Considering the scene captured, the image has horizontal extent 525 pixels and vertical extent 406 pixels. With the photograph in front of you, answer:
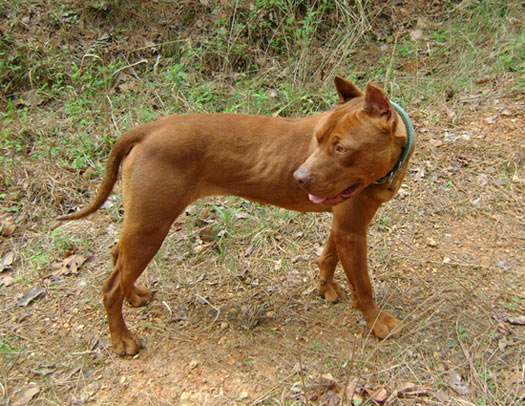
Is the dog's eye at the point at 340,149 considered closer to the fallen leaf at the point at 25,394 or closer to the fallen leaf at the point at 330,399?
the fallen leaf at the point at 330,399

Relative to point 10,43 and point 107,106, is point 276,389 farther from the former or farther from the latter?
point 10,43

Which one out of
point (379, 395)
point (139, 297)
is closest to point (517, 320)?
point (379, 395)

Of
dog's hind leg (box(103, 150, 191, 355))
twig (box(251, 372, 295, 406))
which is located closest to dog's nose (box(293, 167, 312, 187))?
dog's hind leg (box(103, 150, 191, 355))

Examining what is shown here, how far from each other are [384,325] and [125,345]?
69.0 inches

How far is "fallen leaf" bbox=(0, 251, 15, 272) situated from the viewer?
463cm

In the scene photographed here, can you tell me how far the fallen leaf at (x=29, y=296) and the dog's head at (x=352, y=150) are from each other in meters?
2.46

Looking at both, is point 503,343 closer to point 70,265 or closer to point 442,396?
point 442,396

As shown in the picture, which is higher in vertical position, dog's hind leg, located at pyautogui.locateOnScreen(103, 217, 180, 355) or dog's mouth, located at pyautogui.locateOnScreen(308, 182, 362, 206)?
dog's mouth, located at pyautogui.locateOnScreen(308, 182, 362, 206)

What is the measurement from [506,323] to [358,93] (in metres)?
1.84

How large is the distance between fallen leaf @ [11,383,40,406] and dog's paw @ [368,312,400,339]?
2.21 meters

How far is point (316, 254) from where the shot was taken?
4520 millimetres

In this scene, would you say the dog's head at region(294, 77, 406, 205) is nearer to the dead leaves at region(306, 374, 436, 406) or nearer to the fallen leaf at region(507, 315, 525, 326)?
the dead leaves at region(306, 374, 436, 406)

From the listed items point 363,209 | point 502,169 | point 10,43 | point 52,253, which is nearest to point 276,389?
point 363,209

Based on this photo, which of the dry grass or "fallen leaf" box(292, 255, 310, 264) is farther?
"fallen leaf" box(292, 255, 310, 264)
